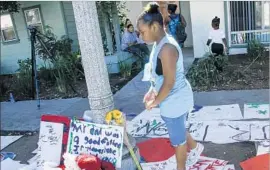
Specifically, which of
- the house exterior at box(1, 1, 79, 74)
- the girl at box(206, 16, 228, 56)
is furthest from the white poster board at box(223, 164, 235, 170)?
the house exterior at box(1, 1, 79, 74)

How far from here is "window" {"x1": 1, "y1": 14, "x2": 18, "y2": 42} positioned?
35.0ft

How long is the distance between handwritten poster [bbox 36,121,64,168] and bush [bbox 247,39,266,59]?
5785mm

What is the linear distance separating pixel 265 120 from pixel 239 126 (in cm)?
37

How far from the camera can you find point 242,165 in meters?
3.13

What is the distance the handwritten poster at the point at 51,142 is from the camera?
2975 millimetres

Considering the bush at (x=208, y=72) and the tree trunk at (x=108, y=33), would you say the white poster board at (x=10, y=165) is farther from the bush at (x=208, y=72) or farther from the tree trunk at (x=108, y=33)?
the tree trunk at (x=108, y=33)

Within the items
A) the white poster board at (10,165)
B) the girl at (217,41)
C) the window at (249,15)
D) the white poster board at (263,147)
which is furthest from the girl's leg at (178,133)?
the window at (249,15)

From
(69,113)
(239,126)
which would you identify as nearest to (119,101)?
(69,113)

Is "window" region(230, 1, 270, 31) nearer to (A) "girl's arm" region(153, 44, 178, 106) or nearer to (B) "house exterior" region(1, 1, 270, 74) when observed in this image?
(B) "house exterior" region(1, 1, 270, 74)

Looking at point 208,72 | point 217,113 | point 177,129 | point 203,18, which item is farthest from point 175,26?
point 177,129

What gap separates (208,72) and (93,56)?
3.83m

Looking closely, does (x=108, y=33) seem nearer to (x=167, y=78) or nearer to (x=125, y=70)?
(x=125, y=70)

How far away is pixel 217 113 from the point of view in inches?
180

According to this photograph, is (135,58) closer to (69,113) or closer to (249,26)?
(249,26)
